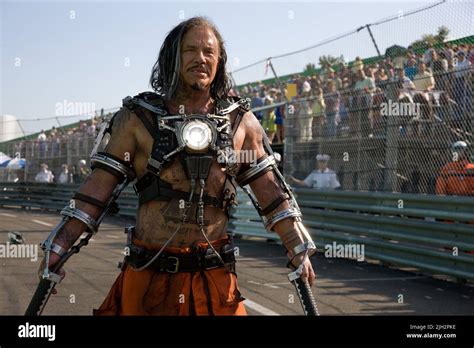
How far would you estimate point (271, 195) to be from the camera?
157 inches

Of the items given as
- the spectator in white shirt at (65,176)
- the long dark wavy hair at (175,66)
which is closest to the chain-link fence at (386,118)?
the long dark wavy hair at (175,66)

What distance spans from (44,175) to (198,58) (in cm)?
2310

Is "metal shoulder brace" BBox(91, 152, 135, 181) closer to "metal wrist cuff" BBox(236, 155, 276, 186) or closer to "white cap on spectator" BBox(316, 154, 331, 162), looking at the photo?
"metal wrist cuff" BBox(236, 155, 276, 186)

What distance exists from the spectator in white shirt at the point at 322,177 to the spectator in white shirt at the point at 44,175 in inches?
574

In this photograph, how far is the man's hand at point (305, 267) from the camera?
371 cm

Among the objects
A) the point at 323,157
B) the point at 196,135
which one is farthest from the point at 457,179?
the point at 196,135

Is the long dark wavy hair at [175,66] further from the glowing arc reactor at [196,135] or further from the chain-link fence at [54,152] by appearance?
the chain-link fence at [54,152]

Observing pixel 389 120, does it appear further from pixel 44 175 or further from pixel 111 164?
pixel 44 175

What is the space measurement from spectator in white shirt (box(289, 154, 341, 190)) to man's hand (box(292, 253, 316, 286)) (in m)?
9.13

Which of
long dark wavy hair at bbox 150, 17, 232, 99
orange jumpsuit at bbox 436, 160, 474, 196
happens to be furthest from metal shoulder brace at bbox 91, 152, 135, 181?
orange jumpsuit at bbox 436, 160, 474, 196

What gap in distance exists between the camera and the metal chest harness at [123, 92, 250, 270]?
3.73m
